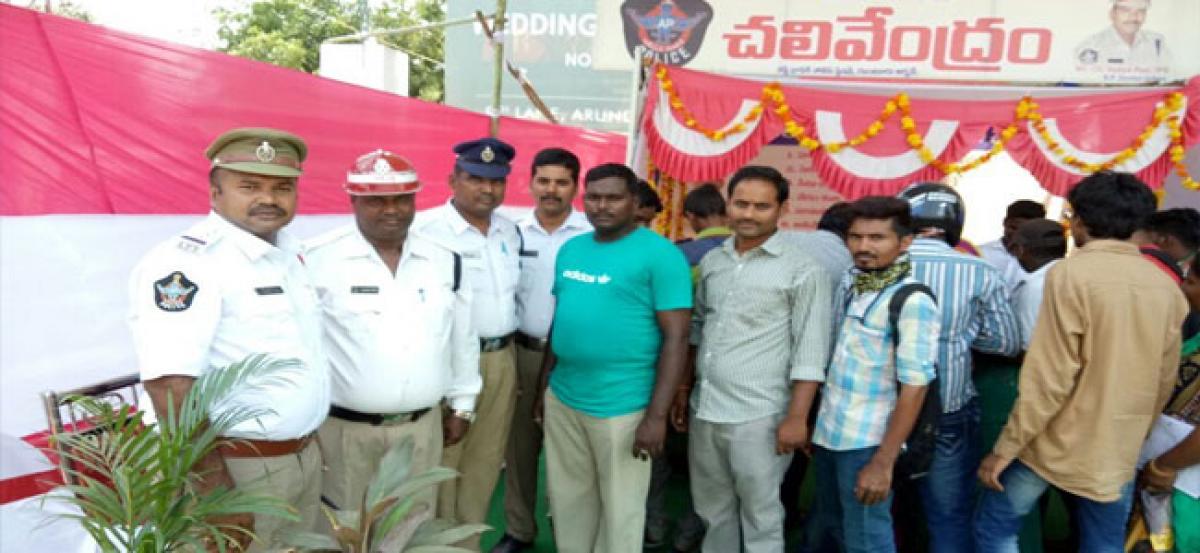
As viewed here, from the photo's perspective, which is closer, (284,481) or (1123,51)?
(284,481)

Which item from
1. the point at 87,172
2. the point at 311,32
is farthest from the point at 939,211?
the point at 311,32

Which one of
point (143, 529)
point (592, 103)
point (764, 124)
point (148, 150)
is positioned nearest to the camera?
point (143, 529)

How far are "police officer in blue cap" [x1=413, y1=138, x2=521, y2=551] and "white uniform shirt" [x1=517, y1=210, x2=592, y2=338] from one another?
0.56 feet

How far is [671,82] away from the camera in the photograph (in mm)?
4539

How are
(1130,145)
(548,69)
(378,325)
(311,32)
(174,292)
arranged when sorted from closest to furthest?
1. (174,292)
2. (378,325)
3. (1130,145)
4. (548,69)
5. (311,32)

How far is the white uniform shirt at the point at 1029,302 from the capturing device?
2.83m

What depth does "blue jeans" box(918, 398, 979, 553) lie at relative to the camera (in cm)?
250

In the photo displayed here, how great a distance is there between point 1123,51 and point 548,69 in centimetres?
1203

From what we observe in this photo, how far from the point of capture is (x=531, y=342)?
314cm

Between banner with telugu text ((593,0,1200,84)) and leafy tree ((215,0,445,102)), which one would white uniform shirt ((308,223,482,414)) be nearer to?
banner with telugu text ((593,0,1200,84))

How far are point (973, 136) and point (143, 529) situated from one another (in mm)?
4592

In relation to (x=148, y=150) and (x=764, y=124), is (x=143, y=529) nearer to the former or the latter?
(x=148, y=150)

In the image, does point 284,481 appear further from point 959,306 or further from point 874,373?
point 959,306

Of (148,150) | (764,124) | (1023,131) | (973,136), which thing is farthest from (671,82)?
(148,150)
